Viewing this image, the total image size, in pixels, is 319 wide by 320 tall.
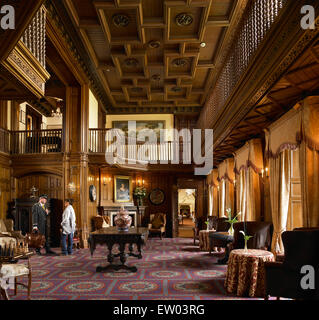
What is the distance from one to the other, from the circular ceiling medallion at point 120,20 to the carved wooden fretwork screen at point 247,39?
9.48ft

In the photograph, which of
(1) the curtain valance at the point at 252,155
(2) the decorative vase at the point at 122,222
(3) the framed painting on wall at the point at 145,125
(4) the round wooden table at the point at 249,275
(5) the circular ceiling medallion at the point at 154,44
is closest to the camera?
(4) the round wooden table at the point at 249,275

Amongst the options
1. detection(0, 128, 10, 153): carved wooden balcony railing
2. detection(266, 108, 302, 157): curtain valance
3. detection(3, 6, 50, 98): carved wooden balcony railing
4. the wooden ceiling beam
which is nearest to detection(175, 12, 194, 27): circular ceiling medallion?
the wooden ceiling beam

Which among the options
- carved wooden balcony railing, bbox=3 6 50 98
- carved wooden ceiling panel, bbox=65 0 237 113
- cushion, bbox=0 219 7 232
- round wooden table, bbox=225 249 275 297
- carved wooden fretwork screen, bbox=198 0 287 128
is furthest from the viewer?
cushion, bbox=0 219 7 232

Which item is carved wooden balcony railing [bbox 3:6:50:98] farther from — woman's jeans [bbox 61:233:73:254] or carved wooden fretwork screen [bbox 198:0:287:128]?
woman's jeans [bbox 61:233:73:254]

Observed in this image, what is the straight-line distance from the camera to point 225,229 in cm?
1016

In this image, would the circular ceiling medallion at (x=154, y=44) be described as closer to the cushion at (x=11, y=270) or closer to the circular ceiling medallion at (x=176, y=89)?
the circular ceiling medallion at (x=176, y=89)

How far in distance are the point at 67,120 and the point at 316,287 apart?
10.4 meters

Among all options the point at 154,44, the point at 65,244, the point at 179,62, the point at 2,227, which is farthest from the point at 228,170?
the point at 2,227

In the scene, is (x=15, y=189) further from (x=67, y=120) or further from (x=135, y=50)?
(x=135, y=50)

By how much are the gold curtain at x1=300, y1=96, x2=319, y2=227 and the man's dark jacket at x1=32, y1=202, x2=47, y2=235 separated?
8.37 m

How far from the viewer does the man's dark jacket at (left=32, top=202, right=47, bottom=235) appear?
426 inches

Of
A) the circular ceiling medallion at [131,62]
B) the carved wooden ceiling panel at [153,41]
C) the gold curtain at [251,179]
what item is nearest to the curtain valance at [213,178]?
the carved wooden ceiling panel at [153,41]

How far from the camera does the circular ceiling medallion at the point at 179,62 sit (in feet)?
38.1

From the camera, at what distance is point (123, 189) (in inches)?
601
